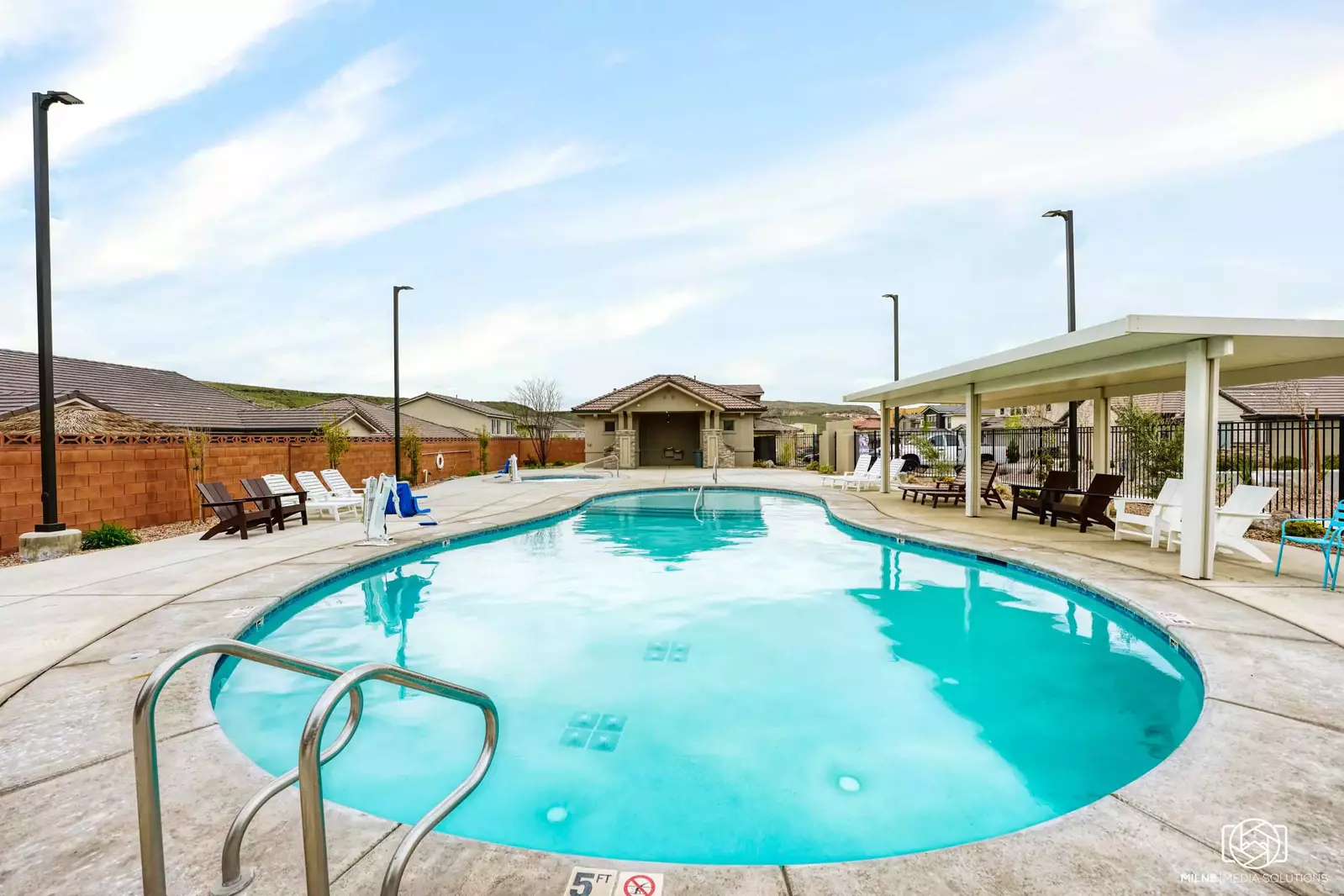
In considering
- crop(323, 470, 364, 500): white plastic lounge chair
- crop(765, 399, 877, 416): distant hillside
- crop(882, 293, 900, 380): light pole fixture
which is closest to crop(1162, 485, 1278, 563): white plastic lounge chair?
crop(882, 293, 900, 380): light pole fixture

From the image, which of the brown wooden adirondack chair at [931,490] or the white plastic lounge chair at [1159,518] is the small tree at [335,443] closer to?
the brown wooden adirondack chair at [931,490]

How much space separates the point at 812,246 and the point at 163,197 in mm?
20376

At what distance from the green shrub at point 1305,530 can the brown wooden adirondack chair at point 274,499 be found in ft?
50.9

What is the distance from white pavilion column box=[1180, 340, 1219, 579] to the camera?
6.36 metres

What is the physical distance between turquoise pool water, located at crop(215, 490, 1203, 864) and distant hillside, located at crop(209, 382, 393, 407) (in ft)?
267

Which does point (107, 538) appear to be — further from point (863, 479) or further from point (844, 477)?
point (863, 479)

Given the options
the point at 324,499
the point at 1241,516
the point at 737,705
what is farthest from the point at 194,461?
the point at 1241,516

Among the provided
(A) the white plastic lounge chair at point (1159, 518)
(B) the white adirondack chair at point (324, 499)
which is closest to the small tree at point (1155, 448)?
(A) the white plastic lounge chair at point (1159, 518)

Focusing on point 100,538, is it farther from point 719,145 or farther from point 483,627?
point 719,145

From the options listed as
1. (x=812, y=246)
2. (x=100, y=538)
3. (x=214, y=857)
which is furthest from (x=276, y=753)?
(x=812, y=246)

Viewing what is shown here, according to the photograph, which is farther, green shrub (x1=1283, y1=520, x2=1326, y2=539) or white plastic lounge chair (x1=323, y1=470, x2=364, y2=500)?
white plastic lounge chair (x1=323, y1=470, x2=364, y2=500)

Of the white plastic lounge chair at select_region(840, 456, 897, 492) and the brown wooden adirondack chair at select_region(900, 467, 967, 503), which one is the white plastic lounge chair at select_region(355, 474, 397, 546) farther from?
the white plastic lounge chair at select_region(840, 456, 897, 492)

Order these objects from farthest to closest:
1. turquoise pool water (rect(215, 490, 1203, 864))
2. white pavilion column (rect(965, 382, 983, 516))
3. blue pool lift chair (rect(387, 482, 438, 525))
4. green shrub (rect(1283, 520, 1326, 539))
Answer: blue pool lift chair (rect(387, 482, 438, 525)), white pavilion column (rect(965, 382, 983, 516)), green shrub (rect(1283, 520, 1326, 539)), turquoise pool water (rect(215, 490, 1203, 864))

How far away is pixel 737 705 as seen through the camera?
4.86 meters
